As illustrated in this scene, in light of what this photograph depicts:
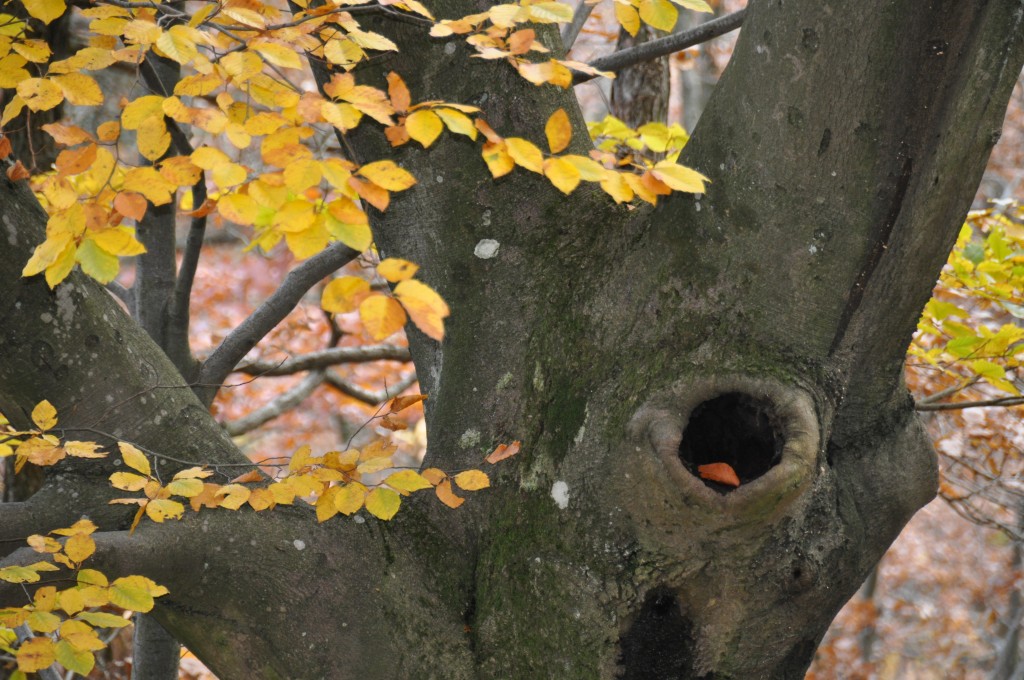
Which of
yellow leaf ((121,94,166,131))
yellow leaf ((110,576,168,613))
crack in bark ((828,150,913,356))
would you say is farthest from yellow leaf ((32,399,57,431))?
crack in bark ((828,150,913,356))

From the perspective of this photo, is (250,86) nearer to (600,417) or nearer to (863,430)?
(600,417)

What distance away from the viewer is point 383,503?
1884mm

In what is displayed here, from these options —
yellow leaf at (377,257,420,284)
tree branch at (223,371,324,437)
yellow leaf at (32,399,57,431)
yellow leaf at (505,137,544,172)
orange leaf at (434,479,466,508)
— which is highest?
yellow leaf at (505,137,544,172)

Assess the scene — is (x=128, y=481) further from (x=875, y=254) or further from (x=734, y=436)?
(x=875, y=254)

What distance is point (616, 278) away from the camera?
6.81 ft

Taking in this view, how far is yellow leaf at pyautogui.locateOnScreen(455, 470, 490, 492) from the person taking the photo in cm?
193

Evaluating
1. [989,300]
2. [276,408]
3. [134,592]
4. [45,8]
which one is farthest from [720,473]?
[276,408]

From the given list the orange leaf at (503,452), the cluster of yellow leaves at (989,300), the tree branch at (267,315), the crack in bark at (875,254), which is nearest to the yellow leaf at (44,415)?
the orange leaf at (503,452)

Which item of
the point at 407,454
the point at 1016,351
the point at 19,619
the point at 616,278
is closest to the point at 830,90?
the point at 616,278

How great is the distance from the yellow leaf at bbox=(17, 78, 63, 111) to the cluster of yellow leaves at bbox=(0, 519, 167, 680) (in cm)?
89

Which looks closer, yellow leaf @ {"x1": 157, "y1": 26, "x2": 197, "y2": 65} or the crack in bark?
yellow leaf @ {"x1": 157, "y1": 26, "x2": 197, "y2": 65}

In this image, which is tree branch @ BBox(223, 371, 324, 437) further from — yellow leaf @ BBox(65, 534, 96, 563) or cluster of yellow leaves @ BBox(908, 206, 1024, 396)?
cluster of yellow leaves @ BBox(908, 206, 1024, 396)

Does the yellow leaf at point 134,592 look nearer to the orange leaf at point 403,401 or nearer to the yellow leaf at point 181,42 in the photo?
the orange leaf at point 403,401

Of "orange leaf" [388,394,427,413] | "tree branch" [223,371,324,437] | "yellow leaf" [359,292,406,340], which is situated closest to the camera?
"yellow leaf" [359,292,406,340]
